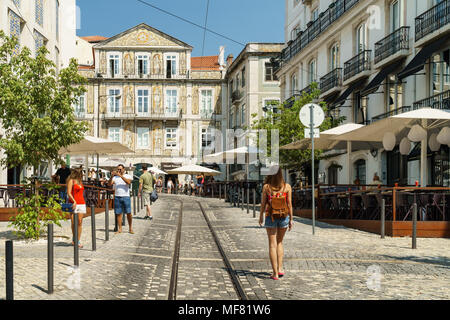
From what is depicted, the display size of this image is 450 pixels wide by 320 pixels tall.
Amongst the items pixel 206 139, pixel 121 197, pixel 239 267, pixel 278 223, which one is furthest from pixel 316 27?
pixel 278 223

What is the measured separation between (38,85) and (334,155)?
20.0 m

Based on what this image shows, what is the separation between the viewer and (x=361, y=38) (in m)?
28.1

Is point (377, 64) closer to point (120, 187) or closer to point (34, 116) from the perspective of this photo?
point (120, 187)

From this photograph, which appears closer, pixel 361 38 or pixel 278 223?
pixel 278 223

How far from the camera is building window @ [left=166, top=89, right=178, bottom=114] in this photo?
54000mm

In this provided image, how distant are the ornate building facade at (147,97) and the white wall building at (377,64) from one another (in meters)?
18.3

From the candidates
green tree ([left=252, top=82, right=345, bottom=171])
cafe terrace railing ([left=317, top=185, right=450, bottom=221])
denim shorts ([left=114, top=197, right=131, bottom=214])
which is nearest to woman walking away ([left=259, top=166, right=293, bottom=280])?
cafe terrace railing ([left=317, top=185, right=450, bottom=221])

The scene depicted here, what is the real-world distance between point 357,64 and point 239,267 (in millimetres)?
20107

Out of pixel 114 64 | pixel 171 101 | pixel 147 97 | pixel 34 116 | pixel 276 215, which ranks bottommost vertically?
pixel 276 215

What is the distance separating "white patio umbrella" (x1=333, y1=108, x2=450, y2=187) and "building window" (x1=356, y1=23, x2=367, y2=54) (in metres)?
10.7

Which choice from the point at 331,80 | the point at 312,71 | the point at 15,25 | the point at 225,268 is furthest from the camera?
the point at 312,71

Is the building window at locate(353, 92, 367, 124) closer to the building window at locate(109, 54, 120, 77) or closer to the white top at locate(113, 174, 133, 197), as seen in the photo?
the white top at locate(113, 174, 133, 197)

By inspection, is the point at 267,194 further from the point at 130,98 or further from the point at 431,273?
the point at 130,98

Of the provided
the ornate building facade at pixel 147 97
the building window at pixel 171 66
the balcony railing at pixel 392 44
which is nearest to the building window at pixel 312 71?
the balcony railing at pixel 392 44
